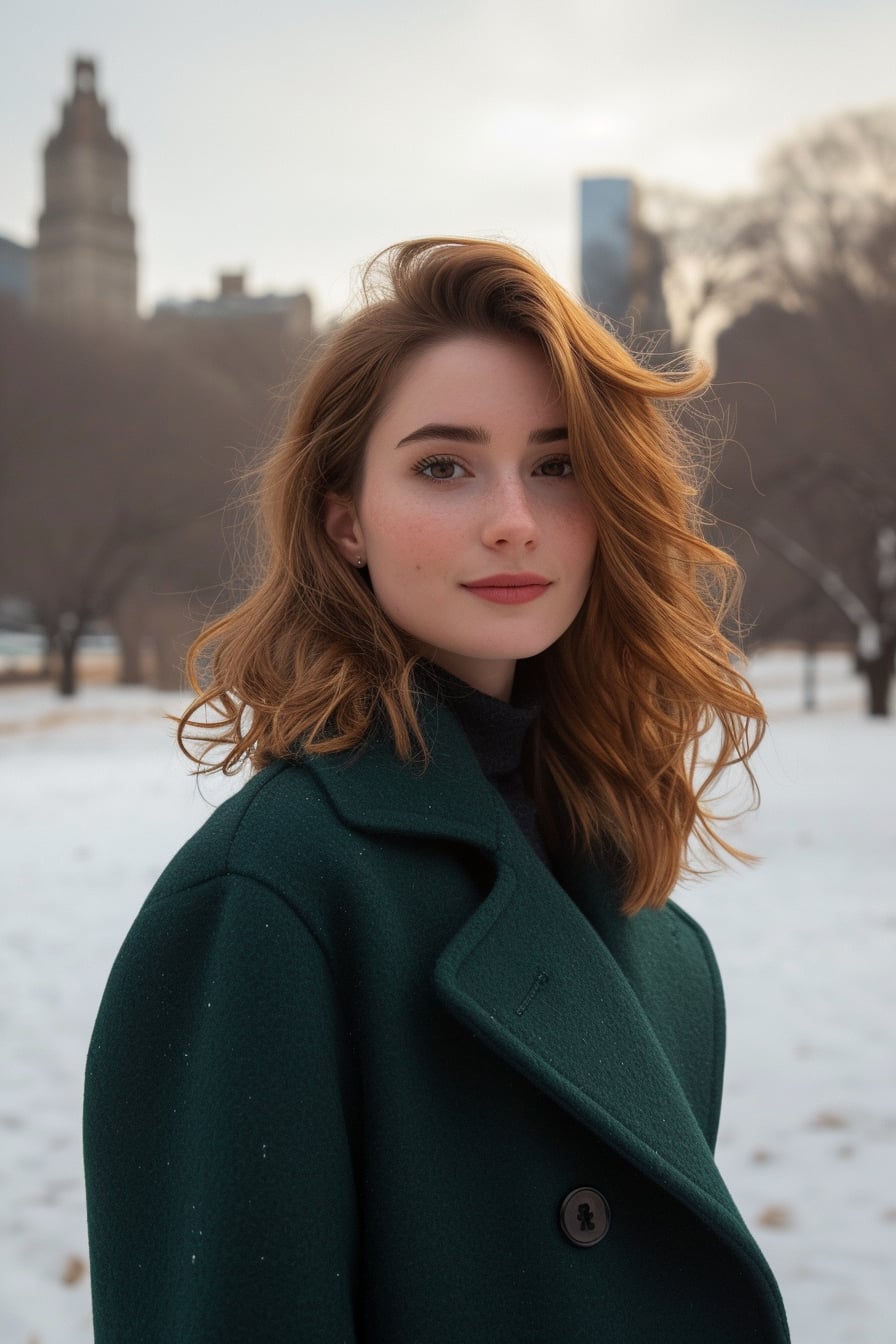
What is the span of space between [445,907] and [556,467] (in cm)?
62

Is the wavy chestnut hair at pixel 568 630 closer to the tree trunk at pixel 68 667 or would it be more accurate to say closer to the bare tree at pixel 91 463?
the bare tree at pixel 91 463

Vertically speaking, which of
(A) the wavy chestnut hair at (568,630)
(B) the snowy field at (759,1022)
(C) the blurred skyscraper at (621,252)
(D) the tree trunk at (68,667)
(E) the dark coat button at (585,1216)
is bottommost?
(D) the tree trunk at (68,667)

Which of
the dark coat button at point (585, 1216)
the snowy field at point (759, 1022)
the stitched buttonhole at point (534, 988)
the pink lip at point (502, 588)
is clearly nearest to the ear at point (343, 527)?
the pink lip at point (502, 588)

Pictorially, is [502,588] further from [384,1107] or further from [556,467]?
[384,1107]

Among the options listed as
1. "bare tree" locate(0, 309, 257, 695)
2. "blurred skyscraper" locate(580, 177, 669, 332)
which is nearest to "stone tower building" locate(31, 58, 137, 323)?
"bare tree" locate(0, 309, 257, 695)

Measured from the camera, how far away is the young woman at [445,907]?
1.31m

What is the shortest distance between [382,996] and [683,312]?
23697 millimetres

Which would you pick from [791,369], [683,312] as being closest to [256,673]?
[791,369]

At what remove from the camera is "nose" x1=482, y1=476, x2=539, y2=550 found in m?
1.59

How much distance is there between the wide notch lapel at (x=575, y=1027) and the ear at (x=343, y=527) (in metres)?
0.51

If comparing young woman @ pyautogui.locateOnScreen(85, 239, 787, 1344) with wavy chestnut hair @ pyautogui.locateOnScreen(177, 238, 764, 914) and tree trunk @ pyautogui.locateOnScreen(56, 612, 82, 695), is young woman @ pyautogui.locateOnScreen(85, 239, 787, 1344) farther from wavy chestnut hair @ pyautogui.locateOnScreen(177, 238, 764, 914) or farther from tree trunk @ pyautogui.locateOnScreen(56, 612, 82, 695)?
tree trunk @ pyautogui.locateOnScreen(56, 612, 82, 695)

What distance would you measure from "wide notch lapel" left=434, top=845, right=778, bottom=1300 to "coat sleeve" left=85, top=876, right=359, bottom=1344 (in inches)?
7.2

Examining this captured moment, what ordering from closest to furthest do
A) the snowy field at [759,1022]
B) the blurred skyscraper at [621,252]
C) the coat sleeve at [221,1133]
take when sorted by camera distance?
the coat sleeve at [221,1133] < the snowy field at [759,1022] < the blurred skyscraper at [621,252]

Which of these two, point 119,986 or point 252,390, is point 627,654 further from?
point 252,390
